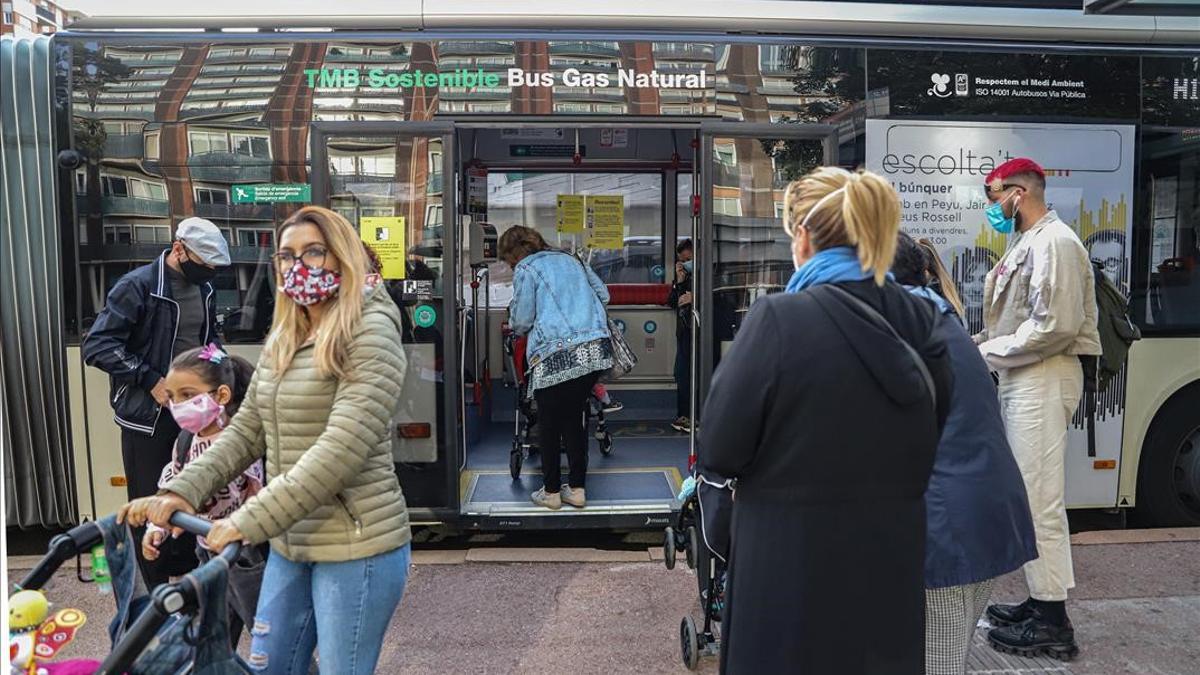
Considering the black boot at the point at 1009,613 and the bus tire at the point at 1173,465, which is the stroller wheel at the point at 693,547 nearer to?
the black boot at the point at 1009,613

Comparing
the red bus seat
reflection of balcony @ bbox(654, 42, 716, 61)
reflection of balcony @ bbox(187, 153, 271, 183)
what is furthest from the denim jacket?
the red bus seat

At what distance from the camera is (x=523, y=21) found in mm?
4973

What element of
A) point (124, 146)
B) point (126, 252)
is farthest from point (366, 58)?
point (126, 252)

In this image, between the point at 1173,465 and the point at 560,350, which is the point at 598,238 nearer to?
the point at 560,350

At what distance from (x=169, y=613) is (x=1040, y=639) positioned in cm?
344

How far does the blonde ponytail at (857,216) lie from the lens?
1978 millimetres

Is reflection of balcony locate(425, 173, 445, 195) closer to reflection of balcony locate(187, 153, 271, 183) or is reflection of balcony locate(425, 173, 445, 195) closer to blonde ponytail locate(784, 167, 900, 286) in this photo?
reflection of balcony locate(187, 153, 271, 183)

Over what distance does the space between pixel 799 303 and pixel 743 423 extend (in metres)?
0.28

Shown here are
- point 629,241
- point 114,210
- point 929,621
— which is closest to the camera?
point 929,621

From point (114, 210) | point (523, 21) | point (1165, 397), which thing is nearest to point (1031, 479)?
point (1165, 397)

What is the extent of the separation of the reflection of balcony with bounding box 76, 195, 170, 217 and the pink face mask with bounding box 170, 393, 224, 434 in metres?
2.26

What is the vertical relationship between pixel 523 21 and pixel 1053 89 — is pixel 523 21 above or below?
above

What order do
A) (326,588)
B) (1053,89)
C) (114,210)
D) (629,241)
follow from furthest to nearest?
1. (629,241)
2. (1053,89)
3. (114,210)
4. (326,588)

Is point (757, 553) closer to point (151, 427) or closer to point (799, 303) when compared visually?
point (799, 303)
